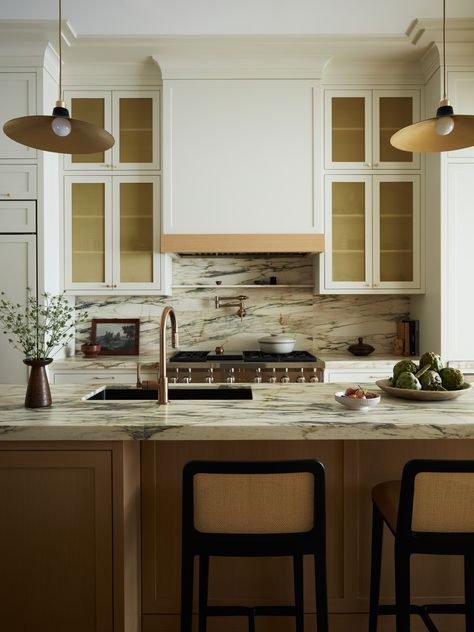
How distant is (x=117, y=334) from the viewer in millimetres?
4172

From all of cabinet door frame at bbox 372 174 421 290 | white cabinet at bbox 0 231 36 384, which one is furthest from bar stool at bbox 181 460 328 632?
cabinet door frame at bbox 372 174 421 290

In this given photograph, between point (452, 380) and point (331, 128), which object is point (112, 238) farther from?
point (452, 380)

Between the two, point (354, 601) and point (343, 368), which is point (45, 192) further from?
point (354, 601)

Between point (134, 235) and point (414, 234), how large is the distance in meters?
2.12

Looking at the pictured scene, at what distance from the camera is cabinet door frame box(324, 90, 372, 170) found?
3.84m

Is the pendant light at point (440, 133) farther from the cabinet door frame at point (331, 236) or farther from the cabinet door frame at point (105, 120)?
the cabinet door frame at point (105, 120)

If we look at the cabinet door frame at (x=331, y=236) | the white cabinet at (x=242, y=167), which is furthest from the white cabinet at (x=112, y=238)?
the cabinet door frame at (x=331, y=236)

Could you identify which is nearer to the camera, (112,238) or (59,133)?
(59,133)

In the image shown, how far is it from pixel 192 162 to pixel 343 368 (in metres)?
1.86

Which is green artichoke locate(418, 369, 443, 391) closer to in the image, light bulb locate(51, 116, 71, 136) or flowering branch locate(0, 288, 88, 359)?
flowering branch locate(0, 288, 88, 359)

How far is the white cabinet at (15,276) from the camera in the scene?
349 cm

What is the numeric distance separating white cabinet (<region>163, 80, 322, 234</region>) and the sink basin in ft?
5.59

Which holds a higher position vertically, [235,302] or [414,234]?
[414,234]

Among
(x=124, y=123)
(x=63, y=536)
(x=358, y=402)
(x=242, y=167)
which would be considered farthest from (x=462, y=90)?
(x=63, y=536)
